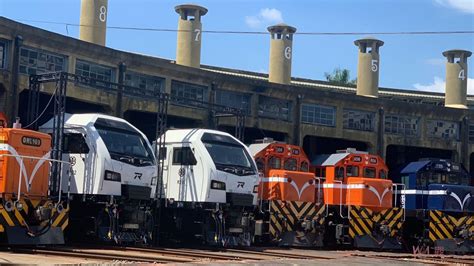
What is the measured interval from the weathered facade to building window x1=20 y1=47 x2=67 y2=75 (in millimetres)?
29

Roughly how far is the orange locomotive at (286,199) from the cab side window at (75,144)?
18.6ft

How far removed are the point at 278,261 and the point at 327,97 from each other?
573 inches

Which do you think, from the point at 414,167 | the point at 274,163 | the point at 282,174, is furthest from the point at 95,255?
the point at 414,167

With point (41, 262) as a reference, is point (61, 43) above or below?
above

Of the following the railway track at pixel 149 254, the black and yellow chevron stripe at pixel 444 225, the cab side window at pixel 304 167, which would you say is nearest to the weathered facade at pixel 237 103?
the cab side window at pixel 304 167

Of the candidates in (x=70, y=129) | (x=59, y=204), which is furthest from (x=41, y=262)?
(x=70, y=129)

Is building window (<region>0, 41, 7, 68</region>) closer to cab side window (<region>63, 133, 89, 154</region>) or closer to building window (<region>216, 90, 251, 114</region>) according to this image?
cab side window (<region>63, 133, 89, 154</region>)

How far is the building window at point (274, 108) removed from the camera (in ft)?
85.5

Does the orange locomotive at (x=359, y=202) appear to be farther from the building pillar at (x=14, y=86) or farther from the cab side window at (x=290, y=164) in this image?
the building pillar at (x=14, y=86)

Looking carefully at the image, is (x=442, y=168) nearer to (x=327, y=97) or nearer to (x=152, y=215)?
(x=327, y=97)

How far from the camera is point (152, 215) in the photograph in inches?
678

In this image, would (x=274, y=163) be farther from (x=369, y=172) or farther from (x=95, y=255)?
(x=95, y=255)

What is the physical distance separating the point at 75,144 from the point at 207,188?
3543mm

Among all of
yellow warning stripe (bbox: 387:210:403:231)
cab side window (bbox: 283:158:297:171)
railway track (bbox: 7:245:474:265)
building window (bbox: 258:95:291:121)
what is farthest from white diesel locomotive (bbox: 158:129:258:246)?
building window (bbox: 258:95:291:121)
